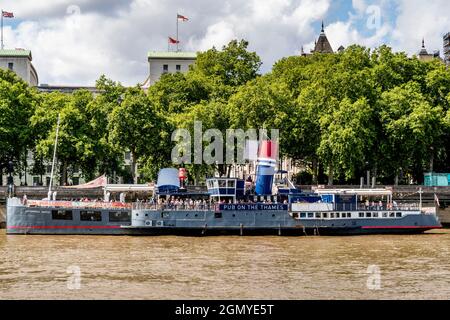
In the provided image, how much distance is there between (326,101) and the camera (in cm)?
9188

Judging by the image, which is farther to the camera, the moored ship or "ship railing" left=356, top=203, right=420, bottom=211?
"ship railing" left=356, top=203, right=420, bottom=211

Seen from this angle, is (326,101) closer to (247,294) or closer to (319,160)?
(319,160)

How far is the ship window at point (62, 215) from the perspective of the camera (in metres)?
65.1

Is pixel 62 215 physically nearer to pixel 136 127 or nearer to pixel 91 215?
pixel 91 215

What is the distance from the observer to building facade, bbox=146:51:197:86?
16000 centimetres

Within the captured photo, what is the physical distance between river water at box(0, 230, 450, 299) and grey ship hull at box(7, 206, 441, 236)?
10.1 ft

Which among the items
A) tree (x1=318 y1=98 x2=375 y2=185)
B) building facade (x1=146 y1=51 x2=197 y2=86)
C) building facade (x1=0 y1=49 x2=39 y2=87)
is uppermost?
building facade (x1=146 y1=51 x2=197 y2=86)

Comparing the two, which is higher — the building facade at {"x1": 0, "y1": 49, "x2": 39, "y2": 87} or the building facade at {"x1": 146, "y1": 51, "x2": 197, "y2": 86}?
the building facade at {"x1": 146, "y1": 51, "x2": 197, "y2": 86}

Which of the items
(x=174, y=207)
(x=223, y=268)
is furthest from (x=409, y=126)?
(x=223, y=268)

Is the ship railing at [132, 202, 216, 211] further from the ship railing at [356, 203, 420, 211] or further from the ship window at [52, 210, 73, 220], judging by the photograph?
the ship railing at [356, 203, 420, 211]

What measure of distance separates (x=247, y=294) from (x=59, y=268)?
13071 mm

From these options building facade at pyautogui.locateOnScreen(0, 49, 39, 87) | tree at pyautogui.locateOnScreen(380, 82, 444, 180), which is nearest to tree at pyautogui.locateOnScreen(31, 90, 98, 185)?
tree at pyautogui.locateOnScreen(380, 82, 444, 180)
